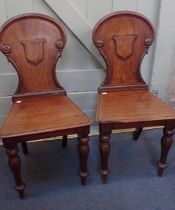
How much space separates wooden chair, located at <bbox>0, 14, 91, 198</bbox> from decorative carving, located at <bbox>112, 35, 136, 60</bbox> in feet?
1.08

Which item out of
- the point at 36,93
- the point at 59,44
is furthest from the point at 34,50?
the point at 36,93

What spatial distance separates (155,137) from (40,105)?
953 millimetres

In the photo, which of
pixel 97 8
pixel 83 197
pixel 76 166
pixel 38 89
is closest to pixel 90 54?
pixel 97 8

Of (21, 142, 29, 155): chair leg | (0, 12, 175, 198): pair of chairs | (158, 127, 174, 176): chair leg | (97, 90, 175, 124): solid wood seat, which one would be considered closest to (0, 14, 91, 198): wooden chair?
(0, 12, 175, 198): pair of chairs

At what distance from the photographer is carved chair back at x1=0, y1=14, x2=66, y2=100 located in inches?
58.5

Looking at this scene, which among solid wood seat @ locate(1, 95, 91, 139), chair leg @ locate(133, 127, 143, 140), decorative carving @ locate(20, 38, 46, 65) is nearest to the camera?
solid wood seat @ locate(1, 95, 91, 139)

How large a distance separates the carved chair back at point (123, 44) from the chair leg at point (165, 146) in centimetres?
37

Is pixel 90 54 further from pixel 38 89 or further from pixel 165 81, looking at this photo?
pixel 165 81

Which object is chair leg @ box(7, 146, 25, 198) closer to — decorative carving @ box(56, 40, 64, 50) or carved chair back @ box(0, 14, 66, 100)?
carved chair back @ box(0, 14, 66, 100)

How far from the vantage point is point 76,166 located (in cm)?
171

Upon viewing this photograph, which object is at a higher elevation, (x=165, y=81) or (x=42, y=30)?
(x=42, y=30)

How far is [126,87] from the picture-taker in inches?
66.7

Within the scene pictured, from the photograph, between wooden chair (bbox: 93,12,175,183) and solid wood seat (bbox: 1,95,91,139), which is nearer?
solid wood seat (bbox: 1,95,91,139)

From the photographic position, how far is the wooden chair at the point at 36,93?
1311 mm
